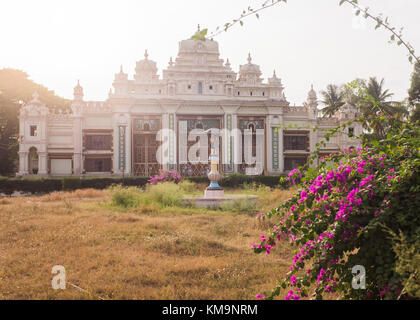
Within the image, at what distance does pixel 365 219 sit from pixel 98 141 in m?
33.7

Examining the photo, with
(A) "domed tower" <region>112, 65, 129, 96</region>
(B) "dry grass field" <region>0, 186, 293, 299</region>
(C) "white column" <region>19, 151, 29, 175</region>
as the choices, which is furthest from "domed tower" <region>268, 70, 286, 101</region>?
(B) "dry grass field" <region>0, 186, 293, 299</region>

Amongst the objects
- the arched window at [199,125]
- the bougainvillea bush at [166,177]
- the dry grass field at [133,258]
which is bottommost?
the dry grass field at [133,258]

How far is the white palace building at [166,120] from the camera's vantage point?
111 ft

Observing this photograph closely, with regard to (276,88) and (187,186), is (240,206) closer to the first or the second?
(187,186)

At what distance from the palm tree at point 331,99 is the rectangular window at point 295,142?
36.1 ft

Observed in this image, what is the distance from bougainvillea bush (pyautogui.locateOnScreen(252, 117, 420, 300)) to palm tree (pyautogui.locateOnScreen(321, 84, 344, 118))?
44929 mm

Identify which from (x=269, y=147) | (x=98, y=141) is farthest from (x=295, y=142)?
(x=98, y=141)

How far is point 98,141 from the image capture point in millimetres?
34625

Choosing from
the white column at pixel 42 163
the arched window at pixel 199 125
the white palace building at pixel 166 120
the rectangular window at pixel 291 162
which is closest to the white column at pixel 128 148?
the white palace building at pixel 166 120

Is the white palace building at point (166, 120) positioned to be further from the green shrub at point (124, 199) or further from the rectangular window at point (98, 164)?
the green shrub at point (124, 199)

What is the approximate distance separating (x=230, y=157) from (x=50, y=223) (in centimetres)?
2566

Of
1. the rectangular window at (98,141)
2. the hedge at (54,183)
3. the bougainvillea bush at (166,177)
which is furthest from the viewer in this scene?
the rectangular window at (98,141)

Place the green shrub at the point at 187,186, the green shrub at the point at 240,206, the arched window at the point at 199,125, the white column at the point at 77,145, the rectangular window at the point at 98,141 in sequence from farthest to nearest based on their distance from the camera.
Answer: the arched window at the point at 199,125 < the rectangular window at the point at 98,141 < the white column at the point at 77,145 < the green shrub at the point at 187,186 < the green shrub at the point at 240,206

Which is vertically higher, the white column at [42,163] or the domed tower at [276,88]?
the domed tower at [276,88]
